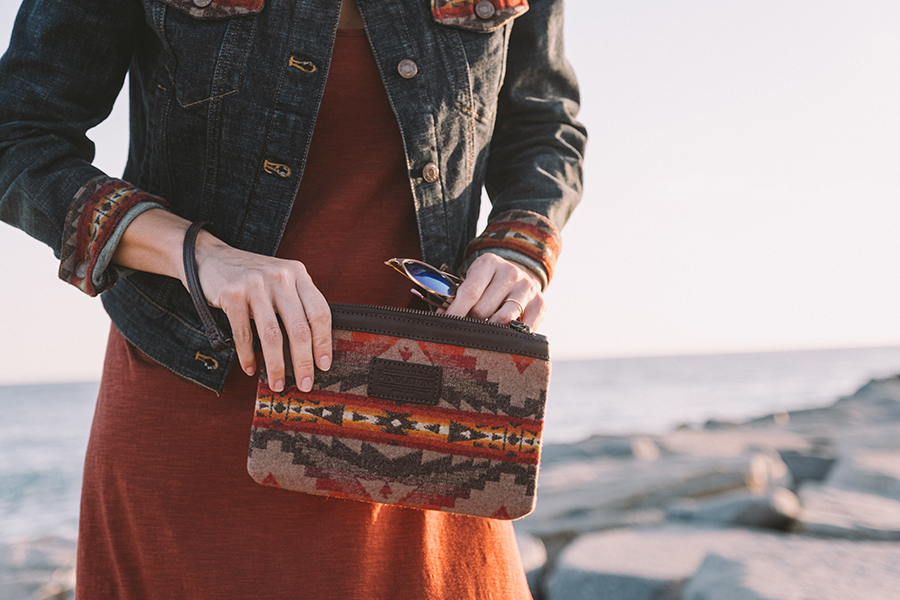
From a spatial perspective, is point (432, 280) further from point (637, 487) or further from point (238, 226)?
point (637, 487)

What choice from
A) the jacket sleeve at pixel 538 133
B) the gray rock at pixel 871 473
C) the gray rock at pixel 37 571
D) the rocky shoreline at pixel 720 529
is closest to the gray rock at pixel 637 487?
the rocky shoreline at pixel 720 529

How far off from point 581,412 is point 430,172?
2964cm

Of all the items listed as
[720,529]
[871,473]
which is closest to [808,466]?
[871,473]

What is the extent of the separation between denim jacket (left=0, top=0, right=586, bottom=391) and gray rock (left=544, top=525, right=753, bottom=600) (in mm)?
2252

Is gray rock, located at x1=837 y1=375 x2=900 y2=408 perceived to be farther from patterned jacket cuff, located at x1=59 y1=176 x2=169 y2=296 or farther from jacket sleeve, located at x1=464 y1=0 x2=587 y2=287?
patterned jacket cuff, located at x1=59 y1=176 x2=169 y2=296

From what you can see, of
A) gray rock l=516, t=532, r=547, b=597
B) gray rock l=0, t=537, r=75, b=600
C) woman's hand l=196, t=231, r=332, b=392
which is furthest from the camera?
gray rock l=0, t=537, r=75, b=600

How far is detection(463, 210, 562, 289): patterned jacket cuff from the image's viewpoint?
103 cm

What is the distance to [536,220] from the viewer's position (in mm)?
1086

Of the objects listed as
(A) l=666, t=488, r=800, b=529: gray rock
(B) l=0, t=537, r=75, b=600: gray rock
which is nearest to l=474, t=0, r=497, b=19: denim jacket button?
(A) l=666, t=488, r=800, b=529: gray rock

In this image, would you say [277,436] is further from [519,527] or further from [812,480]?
[812,480]

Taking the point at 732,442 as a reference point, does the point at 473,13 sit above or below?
above

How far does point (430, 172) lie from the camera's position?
104 centimetres

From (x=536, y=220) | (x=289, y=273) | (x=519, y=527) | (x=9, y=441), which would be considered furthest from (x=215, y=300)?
(x=9, y=441)

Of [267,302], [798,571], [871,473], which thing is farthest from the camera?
[871,473]
